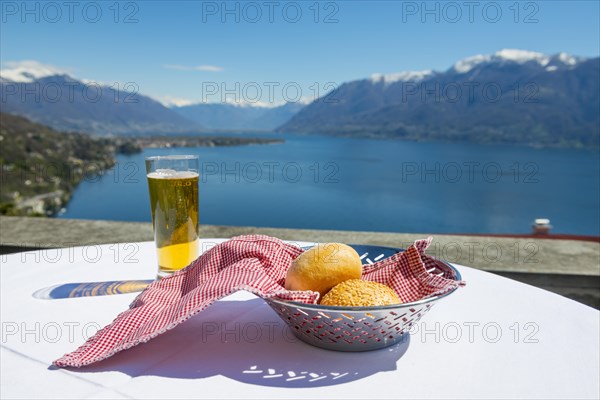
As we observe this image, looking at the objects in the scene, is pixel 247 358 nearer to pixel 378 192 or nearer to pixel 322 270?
pixel 322 270

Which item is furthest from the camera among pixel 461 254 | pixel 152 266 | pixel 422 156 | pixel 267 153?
pixel 422 156

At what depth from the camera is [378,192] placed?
4903 centimetres

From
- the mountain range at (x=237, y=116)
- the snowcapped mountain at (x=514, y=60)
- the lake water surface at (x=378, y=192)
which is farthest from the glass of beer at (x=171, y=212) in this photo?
the mountain range at (x=237, y=116)

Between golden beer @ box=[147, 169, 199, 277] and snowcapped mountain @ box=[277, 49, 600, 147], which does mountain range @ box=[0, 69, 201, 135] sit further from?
golden beer @ box=[147, 169, 199, 277]

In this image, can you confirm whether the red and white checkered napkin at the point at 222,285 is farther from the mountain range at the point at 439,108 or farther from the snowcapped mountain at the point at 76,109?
the snowcapped mountain at the point at 76,109

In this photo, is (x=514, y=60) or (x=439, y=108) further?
(x=514, y=60)

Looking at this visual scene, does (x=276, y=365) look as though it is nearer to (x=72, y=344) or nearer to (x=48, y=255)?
Result: (x=72, y=344)

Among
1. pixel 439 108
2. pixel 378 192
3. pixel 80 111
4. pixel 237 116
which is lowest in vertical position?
pixel 378 192

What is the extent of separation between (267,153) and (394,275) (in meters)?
67.5

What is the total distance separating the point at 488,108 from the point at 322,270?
109501mm

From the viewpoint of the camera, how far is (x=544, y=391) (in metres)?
0.75

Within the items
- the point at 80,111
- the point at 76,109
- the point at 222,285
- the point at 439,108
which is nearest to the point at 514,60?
the point at 439,108

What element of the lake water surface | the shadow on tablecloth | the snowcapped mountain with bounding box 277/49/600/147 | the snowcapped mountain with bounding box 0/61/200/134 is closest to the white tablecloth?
the shadow on tablecloth

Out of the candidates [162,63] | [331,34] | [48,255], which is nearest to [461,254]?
[48,255]
